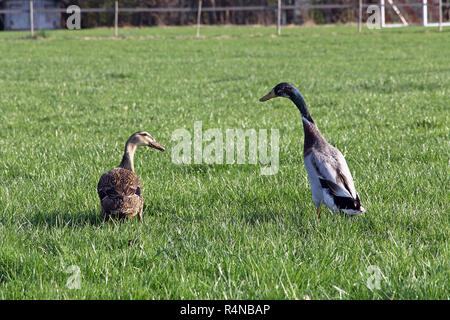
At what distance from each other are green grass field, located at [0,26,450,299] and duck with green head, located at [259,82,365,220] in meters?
0.20

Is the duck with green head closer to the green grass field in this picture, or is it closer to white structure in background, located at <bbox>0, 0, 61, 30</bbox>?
the green grass field

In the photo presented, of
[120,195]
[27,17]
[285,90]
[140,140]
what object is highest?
[27,17]

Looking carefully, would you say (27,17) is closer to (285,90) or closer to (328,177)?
(285,90)

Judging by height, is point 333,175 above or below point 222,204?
above

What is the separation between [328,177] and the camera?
4.44 meters

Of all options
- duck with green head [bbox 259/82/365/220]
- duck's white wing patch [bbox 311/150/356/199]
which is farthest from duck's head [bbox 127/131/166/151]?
duck's white wing patch [bbox 311/150/356/199]

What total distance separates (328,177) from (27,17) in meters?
63.7

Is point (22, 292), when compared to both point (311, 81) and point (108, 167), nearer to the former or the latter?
point (108, 167)

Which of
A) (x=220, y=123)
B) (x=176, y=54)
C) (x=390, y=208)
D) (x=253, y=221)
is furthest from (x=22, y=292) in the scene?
(x=176, y=54)

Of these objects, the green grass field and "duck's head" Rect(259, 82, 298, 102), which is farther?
"duck's head" Rect(259, 82, 298, 102)

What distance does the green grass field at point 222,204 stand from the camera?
11.7 feet

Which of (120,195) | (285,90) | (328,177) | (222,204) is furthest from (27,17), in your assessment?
(328,177)

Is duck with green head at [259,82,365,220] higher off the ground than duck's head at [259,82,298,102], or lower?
lower

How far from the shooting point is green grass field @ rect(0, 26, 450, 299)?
141 inches
